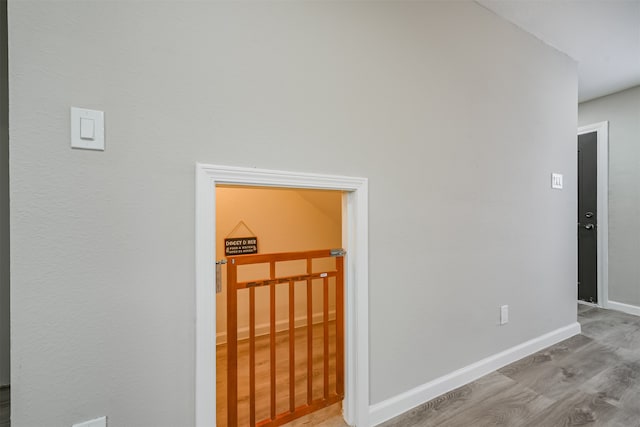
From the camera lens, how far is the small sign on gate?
252cm

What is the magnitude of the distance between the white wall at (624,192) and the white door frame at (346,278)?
3.48m

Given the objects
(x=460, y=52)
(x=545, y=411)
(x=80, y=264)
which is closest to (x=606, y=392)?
(x=545, y=411)

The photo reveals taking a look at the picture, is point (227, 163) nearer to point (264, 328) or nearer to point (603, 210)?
point (264, 328)

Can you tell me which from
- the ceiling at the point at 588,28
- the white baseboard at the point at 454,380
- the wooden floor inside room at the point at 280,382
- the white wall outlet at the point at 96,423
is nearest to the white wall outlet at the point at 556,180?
the ceiling at the point at 588,28

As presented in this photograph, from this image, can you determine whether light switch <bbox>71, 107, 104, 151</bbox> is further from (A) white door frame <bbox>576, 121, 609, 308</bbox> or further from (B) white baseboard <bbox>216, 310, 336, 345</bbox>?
(A) white door frame <bbox>576, 121, 609, 308</bbox>

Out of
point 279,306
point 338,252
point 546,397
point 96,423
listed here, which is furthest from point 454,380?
point 96,423

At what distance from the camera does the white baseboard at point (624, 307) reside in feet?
10.2

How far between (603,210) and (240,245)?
3990 mm

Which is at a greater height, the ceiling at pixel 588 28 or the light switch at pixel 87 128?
the ceiling at pixel 588 28

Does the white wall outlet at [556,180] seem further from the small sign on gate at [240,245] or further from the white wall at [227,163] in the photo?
the small sign on gate at [240,245]

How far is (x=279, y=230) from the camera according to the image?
110 inches

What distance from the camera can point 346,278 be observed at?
1526mm

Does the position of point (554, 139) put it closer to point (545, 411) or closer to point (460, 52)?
point (460, 52)

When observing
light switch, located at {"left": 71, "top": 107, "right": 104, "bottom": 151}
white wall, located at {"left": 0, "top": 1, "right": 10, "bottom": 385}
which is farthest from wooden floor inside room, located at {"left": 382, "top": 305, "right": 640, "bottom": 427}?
white wall, located at {"left": 0, "top": 1, "right": 10, "bottom": 385}
